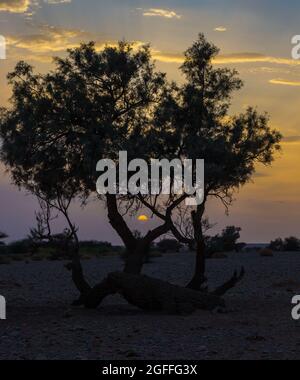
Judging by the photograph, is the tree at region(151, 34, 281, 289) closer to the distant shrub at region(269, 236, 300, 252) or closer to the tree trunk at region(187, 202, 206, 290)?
the tree trunk at region(187, 202, 206, 290)

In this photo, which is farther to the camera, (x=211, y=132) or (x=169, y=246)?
(x=169, y=246)

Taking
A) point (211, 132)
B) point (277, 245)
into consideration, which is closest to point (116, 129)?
point (211, 132)

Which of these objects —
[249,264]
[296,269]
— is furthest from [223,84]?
[249,264]

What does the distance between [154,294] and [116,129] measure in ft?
18.1

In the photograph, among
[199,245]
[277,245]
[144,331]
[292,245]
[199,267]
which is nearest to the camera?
[144,331]

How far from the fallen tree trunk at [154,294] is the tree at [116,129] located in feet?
3.05

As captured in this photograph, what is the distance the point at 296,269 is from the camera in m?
46.2

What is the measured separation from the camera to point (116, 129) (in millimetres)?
23562

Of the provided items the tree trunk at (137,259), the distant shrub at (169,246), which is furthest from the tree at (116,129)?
the distant shrub at (169,246)

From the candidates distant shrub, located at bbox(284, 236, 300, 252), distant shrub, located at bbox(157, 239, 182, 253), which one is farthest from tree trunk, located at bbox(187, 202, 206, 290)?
distant shrub, located at bbox(284, 236, 300, 252)

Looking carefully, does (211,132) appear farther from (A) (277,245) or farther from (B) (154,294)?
(A) (277,245)

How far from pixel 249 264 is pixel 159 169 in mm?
29323

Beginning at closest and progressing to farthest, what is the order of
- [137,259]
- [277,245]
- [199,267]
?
[137,259] < [199,267] < [277,245]

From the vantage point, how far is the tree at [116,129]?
23688 mm
